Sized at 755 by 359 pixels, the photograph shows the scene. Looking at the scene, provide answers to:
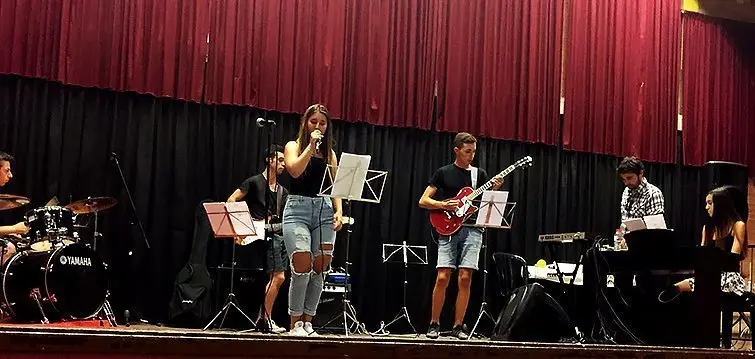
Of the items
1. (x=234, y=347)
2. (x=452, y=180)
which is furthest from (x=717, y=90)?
(x=234, y=347)

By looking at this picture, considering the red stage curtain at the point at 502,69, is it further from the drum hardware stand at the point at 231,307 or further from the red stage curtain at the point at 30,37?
the red stage curtain at the point at 30,37

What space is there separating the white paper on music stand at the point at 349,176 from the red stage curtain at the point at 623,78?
196 inches

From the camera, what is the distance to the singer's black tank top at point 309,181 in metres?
5.51

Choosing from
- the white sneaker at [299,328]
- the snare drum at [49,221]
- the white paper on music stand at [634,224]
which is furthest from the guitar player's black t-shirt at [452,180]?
the snare drum at [49,221]

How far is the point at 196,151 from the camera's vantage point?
8.38 meters

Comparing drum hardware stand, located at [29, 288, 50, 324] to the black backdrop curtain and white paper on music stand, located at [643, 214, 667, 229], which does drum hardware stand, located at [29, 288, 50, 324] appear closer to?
the black backdrop curtain

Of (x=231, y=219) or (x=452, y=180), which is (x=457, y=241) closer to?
(x=452, y=180)

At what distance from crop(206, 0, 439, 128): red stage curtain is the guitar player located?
7.37 ft

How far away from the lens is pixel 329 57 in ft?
29.2

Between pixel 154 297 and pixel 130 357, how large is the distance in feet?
18.0

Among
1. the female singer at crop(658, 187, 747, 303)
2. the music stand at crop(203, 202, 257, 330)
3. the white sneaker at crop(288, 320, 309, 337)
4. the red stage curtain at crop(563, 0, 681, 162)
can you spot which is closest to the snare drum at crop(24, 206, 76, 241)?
the music stand at crop(203, 202, 257, 330)

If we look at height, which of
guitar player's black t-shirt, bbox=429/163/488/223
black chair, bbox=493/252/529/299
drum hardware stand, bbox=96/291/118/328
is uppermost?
guitar player's black t-shirt, bbox=429/163/488/223

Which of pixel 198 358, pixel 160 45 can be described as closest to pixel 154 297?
pixel 160 45

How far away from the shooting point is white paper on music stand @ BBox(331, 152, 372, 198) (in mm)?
5551
